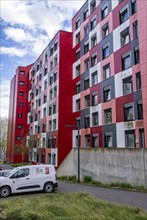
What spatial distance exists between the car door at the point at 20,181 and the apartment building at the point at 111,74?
10209 millimetres

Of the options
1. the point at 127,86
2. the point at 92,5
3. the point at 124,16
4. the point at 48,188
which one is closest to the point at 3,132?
the point at 92,5

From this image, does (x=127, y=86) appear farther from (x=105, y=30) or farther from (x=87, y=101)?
(x=105, y=30)

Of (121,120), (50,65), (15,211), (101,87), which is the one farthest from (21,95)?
(15,211)

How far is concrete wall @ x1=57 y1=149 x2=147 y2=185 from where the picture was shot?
17.0 metres

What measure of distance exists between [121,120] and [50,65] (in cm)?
2116

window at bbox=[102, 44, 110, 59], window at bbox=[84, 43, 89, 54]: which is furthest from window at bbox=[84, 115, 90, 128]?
window at bbox=[84, 43, 89, 54]

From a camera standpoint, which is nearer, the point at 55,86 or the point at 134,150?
the point at 134,150

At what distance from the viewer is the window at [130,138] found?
21.9m

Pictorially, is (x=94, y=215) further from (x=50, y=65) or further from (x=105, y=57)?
(x=50, y=65)

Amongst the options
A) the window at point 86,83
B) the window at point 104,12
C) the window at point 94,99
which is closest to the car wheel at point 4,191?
the window at point 94,99

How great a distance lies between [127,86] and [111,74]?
3.06 meters

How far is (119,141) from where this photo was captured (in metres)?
23.3

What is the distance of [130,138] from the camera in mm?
22281

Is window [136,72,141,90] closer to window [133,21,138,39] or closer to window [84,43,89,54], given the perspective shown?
window [133,21,138,39]
